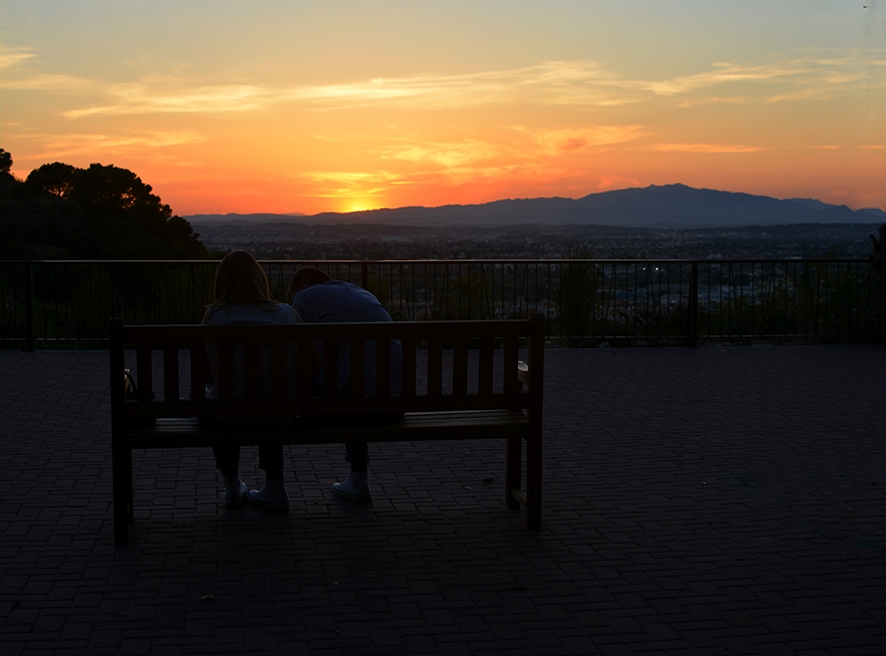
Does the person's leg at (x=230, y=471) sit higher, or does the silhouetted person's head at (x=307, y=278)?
the silhouetted person's head at (x=307, y=278)

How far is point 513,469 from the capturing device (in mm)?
5773

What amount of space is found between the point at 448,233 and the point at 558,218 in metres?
25.4

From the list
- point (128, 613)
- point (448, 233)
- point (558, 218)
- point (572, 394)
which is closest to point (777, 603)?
point (128, 613)

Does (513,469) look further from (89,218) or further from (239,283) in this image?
(89,218)

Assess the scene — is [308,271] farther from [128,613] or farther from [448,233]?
[448,233]

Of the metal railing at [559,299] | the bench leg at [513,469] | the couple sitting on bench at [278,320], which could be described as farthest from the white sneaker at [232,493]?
the metal railing at [559,299]

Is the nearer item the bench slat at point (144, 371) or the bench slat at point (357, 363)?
the bench slat at point (144, 371)

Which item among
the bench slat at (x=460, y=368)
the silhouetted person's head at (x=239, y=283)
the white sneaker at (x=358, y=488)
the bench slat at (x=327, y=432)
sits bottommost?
the white sneaker at (x=358, y=488)

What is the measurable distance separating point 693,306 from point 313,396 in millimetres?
9550

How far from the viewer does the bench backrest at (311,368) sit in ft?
16.5

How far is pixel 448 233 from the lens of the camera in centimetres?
5491

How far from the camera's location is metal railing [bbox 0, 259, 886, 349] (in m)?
14.0

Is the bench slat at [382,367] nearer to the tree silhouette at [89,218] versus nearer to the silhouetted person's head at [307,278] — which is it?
the silhouetted person's head at [307,278]

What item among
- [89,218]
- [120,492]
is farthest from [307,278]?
[89,218]
